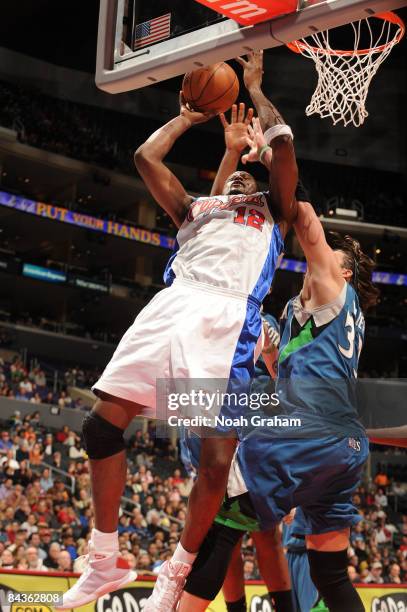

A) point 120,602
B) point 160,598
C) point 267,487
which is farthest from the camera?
point 120,602

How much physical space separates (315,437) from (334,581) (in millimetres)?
697

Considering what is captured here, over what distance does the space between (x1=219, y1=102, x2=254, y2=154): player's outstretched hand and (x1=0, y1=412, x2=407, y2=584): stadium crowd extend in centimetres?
625

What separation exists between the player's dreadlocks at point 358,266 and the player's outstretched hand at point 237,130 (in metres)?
0.74

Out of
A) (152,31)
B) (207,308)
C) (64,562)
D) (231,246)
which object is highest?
(152,31)

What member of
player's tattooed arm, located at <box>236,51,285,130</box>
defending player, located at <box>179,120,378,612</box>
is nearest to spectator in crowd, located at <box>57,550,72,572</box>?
defending player, located at <box>179,120,378,612</box>

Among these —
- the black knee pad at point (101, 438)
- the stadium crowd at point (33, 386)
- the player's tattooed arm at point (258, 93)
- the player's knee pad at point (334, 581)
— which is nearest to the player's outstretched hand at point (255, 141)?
A: the player's tattooed arm at point (258, 93)

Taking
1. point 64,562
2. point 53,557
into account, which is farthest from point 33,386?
point 64,562

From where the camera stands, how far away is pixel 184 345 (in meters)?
3.56

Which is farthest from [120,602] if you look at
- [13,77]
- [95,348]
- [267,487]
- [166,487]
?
[13,77]

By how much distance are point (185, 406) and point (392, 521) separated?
17425mm

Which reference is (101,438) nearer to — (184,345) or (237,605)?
(184,345)

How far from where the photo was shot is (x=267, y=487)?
12.6 ft

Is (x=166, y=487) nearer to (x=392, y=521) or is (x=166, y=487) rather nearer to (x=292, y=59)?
(x=392, y=521)

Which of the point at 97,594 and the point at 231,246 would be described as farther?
the point at 231,246
